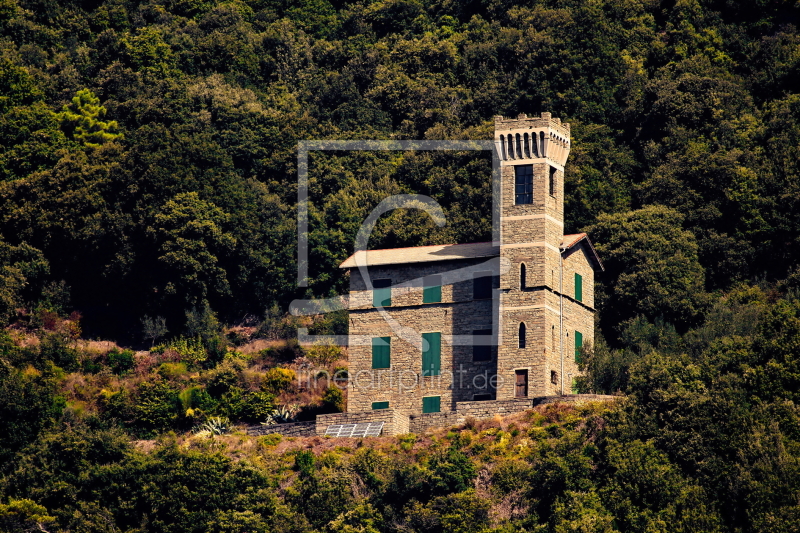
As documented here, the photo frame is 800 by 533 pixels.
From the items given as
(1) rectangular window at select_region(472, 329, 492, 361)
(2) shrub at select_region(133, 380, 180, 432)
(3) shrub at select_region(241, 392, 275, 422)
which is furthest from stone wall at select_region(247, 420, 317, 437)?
(1) rectangular window at select_region(472, 329, 492, 361)

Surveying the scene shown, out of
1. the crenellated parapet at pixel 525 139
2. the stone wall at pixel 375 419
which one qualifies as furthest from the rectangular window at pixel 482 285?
the stone wall at pixel 375 419

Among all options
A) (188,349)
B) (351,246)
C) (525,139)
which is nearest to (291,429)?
(188,349)

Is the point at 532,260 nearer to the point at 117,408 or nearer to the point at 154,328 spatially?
the point at 117,408

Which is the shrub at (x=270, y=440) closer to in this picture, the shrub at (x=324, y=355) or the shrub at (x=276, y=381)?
the shrub at (x=276, y=381)

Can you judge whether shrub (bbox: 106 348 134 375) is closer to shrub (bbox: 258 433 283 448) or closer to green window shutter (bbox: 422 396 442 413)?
shrub (bbox: 258 433 283 448)

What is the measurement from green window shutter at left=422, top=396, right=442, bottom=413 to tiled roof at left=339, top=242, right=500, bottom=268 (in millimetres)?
6237

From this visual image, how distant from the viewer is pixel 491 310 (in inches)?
2483

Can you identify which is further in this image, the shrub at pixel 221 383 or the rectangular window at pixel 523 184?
the shrub at pixel 221 383

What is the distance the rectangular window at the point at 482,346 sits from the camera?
62.8 m

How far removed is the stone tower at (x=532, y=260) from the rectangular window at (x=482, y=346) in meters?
1.01

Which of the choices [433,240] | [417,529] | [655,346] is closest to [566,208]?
[433,240]

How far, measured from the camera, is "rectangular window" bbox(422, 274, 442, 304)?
6425cm

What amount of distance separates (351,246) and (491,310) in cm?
1778

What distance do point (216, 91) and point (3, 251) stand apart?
1922 cm
